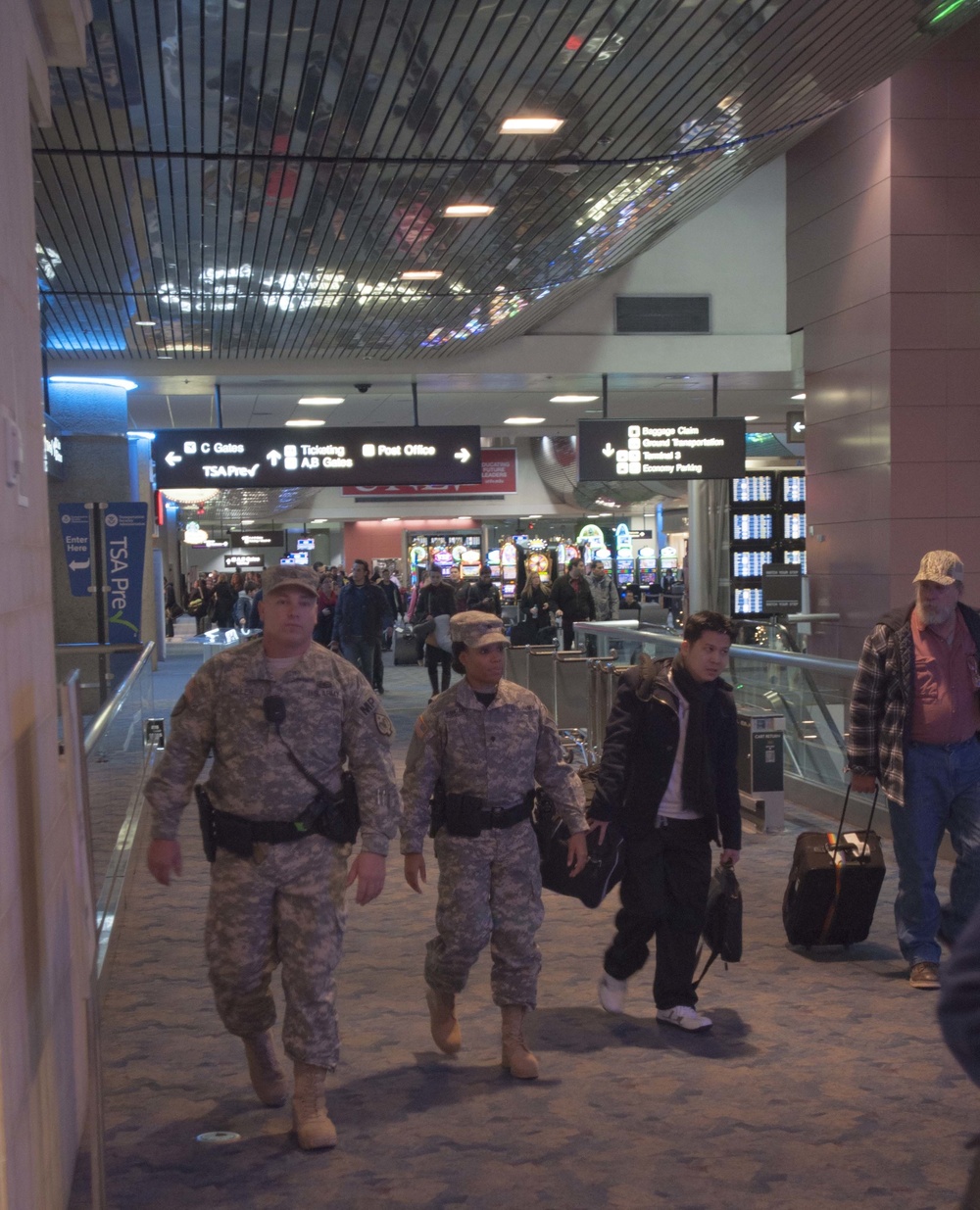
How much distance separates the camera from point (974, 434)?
12.2 metres

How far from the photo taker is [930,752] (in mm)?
5934

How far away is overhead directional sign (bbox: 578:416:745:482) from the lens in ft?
47.0

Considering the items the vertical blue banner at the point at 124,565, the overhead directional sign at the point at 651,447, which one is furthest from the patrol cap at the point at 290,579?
the vertical blue banner at the point at 124,565

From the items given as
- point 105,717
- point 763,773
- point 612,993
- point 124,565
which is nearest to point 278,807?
point 612,993

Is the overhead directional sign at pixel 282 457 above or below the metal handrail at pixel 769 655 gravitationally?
above

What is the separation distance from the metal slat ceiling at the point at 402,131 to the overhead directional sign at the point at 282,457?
273 cm

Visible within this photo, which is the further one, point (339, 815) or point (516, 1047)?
point (516, 1047)

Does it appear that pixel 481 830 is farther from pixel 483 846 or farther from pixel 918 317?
pixel 918 317

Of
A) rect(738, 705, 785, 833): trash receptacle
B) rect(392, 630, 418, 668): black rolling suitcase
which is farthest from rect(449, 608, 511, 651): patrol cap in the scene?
rect(392, 630, 418, 668): black rolling suitcase

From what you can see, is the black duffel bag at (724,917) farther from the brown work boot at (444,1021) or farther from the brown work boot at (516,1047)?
the brown work boot at (444,1021)

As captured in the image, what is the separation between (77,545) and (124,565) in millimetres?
616

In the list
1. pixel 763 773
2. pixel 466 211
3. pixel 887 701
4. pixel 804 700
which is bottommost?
pixel 763 773

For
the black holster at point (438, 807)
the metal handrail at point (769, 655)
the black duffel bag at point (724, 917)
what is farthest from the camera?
the metal handrail at point (769, 655)

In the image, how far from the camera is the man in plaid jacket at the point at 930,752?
591cm
